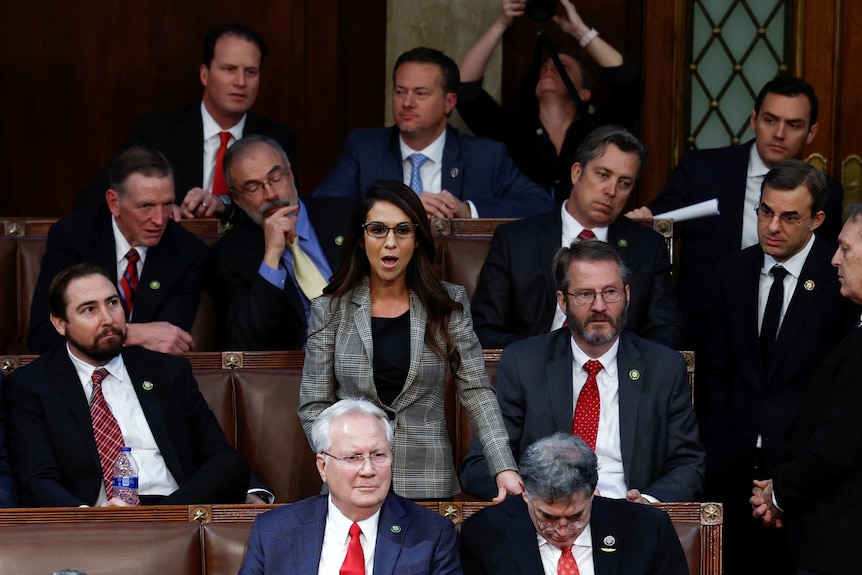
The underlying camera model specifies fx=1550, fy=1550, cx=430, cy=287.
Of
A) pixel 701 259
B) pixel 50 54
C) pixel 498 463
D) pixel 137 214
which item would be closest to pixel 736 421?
pixel 701 259

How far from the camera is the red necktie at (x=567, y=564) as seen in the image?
3.25m

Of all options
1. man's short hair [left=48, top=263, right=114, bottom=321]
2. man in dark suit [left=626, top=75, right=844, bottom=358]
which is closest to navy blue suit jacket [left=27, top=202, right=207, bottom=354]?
man's short hair [left=48, top=263, right=114, bottom=321]

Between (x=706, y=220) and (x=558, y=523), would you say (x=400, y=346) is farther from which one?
(x=706, y=220)

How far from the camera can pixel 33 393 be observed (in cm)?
372

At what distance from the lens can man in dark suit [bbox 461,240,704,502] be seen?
3.73m

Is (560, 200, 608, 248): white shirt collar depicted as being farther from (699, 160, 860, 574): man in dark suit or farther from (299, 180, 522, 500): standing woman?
(299, 180, 522, 500): standing woman

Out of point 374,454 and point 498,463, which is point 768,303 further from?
point 374,454

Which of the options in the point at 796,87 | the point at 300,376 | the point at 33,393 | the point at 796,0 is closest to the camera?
the point at 33,393

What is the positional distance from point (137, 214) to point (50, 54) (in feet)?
5.42

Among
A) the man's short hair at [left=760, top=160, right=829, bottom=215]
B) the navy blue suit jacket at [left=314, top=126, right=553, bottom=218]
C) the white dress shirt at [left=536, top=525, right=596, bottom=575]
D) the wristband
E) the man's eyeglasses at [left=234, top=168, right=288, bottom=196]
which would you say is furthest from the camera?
the wristband

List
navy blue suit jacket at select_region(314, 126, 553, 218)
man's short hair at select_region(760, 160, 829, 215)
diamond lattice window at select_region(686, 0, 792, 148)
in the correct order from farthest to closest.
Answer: diamond lattice window at select_region(686, 0, 792, 148) → navy blue suit jacket at select_region(314, 126, 553, 218) → man's short hair at select_region(760, 160, 829, 215)

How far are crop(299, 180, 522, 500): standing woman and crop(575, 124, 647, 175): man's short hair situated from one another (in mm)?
944

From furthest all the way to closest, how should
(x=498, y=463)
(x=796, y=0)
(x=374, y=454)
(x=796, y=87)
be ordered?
(x=796, y=0) → (x=796, y=87) → (x=498, y=463) → (x=374, y=454)

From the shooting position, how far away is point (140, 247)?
4469 mm
